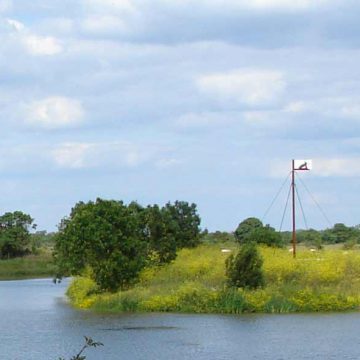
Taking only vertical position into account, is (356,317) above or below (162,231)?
below

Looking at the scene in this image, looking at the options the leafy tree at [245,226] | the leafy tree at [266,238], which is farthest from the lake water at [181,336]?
the leafy tree at [245,226]

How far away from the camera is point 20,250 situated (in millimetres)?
117312

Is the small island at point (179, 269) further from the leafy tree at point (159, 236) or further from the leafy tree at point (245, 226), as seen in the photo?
the leafy tree at point (245, 226)

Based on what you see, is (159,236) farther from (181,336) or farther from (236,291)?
(181,336)

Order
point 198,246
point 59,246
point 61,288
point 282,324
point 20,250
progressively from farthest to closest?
point 20,250, point 61,288, point 198,246, point 59,246, point 282,324

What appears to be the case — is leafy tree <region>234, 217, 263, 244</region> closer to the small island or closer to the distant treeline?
the distant treeline

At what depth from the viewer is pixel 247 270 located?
46969 mm

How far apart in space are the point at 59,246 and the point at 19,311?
5.43 metres

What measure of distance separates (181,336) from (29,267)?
77749 mm

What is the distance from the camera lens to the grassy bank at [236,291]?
4581 cm

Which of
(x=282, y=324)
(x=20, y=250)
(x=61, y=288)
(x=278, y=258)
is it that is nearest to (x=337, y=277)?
(x=278, y=258)

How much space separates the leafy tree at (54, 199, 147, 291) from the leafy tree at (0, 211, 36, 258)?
2512 inches

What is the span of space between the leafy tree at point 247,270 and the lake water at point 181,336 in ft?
11.3

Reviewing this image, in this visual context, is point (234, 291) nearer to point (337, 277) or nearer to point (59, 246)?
point (337, 277)
